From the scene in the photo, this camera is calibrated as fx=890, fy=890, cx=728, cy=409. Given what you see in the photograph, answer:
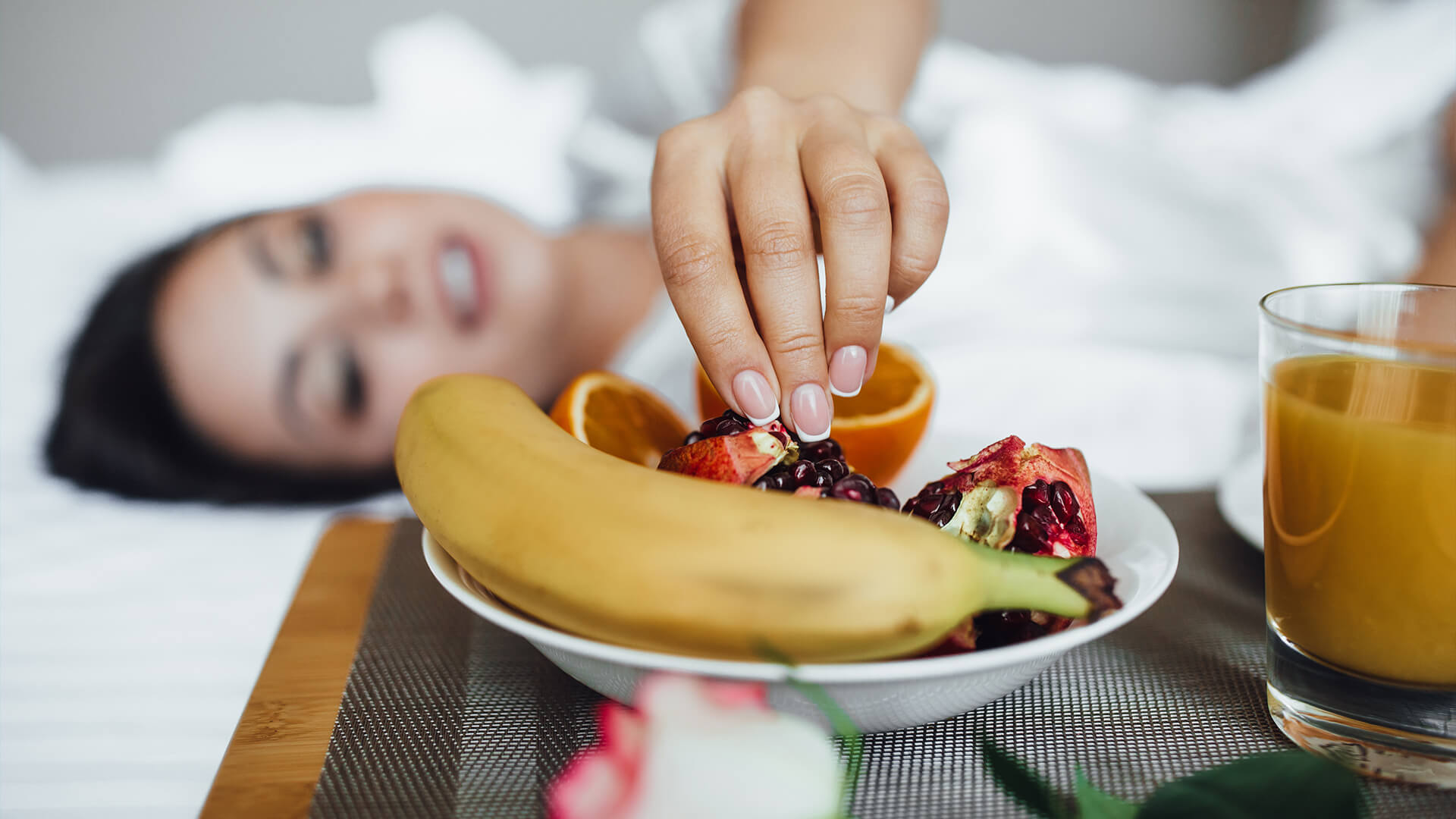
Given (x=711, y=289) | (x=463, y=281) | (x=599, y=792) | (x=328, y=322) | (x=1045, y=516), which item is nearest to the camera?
(x=599, y=792)

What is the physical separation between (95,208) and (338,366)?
93 centimetres

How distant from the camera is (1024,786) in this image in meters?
0.34

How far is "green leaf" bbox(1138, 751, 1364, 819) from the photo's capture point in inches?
12.4

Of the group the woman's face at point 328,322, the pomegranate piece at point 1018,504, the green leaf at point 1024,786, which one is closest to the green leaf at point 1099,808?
the green leaf at point 1024,786

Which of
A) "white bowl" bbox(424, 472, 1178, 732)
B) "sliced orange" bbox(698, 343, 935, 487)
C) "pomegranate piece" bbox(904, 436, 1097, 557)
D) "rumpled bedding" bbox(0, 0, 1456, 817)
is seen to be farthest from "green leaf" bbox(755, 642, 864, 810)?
"rumpled bedding" bbox(0, 0, 1456, 817)

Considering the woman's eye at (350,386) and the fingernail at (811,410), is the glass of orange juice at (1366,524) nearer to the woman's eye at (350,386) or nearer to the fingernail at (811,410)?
the fingernail at (811,410)

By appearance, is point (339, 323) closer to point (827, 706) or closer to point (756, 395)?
point (756, 395)

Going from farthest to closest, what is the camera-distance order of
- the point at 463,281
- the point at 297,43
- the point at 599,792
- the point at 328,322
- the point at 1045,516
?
the point at 297,43 → the point at 463,281 → the point at 328,322 → the point at 1045,516 → the point at 599,792

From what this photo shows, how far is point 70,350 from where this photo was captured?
1328 mm

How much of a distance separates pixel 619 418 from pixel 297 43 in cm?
172

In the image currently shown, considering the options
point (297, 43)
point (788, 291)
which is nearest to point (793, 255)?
point (788, 291)

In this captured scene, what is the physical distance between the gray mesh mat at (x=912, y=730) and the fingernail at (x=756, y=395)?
0.18 meters

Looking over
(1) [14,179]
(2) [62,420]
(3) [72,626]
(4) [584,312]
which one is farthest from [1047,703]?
(1) [14,179]

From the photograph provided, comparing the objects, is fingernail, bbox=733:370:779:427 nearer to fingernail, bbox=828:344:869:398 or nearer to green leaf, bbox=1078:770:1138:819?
fingernail, bbox=828:344:869:398
